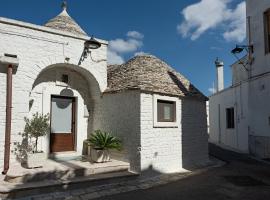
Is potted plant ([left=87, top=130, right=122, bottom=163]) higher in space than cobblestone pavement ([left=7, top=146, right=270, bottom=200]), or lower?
higher

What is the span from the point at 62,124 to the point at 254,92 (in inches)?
386

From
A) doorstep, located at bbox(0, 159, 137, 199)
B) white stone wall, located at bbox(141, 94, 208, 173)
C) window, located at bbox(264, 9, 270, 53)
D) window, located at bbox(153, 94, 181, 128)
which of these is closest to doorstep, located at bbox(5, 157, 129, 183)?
doorstep, located at bbox(0, 159, 137, 199)

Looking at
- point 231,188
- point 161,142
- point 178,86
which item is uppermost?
point 178,86

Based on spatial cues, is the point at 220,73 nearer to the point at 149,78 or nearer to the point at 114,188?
the point at 149,78

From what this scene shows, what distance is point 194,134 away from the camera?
40.0 feet

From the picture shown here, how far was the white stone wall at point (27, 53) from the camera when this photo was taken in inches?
358

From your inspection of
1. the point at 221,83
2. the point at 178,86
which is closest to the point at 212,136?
the point at 221,83

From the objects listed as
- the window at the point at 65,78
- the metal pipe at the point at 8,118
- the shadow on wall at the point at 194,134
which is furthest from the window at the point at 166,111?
the metal pipe at the point at 8,118

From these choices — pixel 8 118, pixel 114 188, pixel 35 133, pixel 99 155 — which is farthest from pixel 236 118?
pixel 8 118

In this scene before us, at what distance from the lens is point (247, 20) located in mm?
15195

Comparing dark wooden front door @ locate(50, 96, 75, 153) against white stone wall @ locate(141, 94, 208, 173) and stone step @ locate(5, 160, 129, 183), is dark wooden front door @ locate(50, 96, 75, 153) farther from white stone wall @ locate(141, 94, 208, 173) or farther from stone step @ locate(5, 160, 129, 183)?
white stone wall @ locate(141, 94, 208, 173)

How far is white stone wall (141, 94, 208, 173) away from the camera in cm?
1003

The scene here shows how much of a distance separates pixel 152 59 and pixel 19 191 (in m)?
7.77

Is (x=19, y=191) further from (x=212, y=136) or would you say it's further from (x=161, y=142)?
(x=212, y=136)
